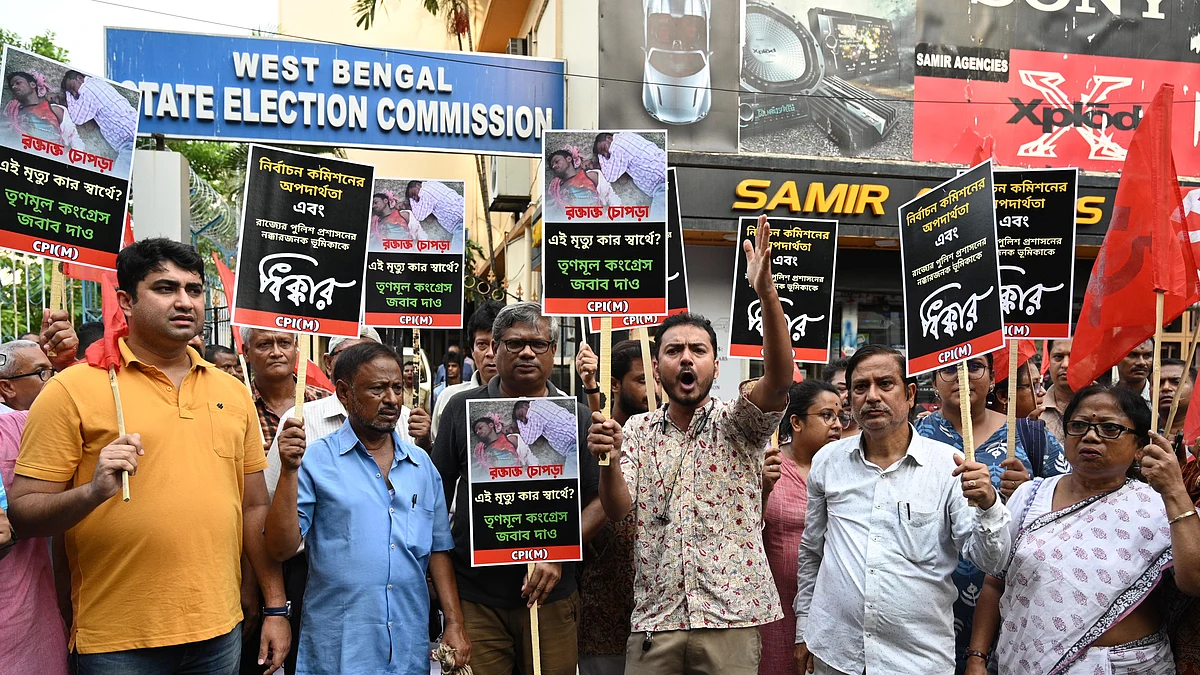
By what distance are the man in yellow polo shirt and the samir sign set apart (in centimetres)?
830

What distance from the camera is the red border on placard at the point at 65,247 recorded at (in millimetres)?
3926

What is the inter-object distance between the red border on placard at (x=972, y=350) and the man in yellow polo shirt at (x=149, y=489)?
2.67m

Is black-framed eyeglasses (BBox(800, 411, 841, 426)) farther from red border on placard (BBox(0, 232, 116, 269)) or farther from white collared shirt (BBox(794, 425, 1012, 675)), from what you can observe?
red border on placard (BBox(0, 232, 116, 269))

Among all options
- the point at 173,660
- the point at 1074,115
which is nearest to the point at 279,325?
the point at 173,660

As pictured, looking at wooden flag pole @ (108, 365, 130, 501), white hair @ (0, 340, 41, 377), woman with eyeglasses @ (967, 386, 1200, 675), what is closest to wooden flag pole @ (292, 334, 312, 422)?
wooden flag pole @ (108, 365, 130, 501)

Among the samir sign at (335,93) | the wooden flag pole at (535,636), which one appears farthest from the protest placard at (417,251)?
the samir sign at (335,93)

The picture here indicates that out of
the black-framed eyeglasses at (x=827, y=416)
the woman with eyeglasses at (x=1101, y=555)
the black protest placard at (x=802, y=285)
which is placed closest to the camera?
the woman with eyeglasses at (x=1101, y=555)

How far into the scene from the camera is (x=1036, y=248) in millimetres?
4691

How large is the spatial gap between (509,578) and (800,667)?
130cm

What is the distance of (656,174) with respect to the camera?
13.5ft

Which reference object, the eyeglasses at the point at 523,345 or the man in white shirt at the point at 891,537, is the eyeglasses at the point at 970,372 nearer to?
the man in white shirt at the point at 891,537

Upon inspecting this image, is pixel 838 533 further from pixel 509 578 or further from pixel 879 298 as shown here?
pixel 879 298

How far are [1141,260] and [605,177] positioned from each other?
2.41 m

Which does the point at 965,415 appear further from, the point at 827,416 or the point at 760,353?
the point at 760,353
